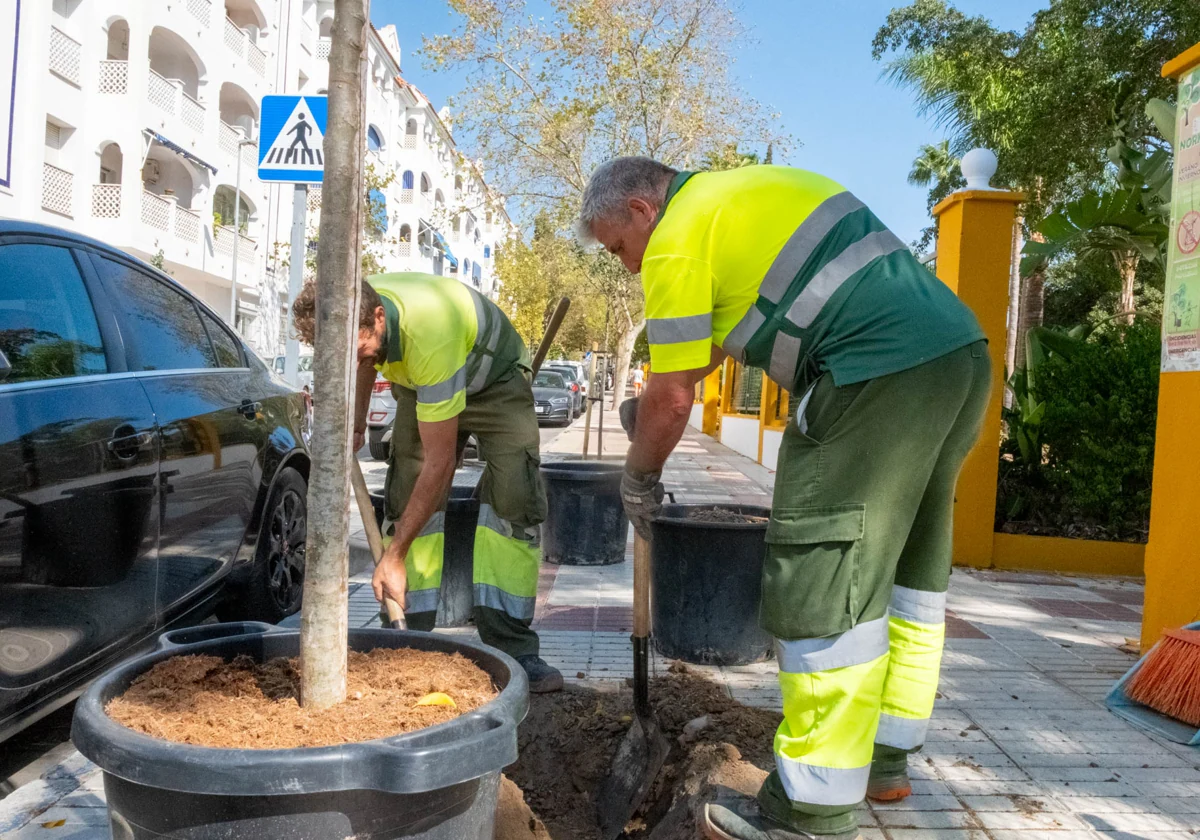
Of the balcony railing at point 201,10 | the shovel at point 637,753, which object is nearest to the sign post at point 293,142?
the shovel at point 637,753

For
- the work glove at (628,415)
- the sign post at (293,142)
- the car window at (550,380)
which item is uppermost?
the sign post at (293,142)

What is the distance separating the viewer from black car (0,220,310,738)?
8.34ft

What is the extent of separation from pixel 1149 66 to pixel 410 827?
1183cm

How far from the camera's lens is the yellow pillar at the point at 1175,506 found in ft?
Result: 13.4

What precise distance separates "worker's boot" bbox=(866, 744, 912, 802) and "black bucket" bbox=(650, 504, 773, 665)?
4.12ft

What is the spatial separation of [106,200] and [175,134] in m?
3.46

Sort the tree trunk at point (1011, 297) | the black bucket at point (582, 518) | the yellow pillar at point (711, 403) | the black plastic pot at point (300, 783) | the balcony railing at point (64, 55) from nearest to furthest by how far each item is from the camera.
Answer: the black plastic pot at point (300, 783) < the black bucket at point (582, 518) < the tree trunk at point (1011, 297) < the balcony railing at point (64, 55) < the yellow pillar at point (711, 403)

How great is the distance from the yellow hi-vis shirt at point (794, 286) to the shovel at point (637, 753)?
919 mm

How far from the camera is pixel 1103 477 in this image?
658cm

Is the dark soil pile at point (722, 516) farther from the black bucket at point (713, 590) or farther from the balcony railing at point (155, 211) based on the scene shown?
the balcony railing at point (155, 211)

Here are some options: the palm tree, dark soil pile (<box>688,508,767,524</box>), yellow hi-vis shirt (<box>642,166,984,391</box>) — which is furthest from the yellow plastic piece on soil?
the palm tree

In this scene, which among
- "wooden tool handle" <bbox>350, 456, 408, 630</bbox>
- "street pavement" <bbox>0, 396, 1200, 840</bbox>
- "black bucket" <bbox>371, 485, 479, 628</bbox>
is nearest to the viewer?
"street pavement" <bbox>0, 396, 1200, 840</bbox>

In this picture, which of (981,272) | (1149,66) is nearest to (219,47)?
(1149,66)

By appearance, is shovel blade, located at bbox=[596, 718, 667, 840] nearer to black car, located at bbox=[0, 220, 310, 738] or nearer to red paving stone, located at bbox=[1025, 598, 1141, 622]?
black car, located at bbox=[0, 220, 310, 738]
